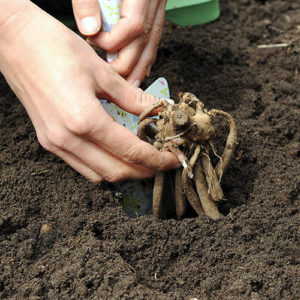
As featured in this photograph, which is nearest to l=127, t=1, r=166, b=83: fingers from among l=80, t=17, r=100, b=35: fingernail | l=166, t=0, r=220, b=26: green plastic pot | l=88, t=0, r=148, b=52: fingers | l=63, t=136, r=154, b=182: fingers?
l=88, t=0, r=148, b=52: fingers

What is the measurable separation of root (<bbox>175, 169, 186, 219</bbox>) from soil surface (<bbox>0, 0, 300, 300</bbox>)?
163 mm

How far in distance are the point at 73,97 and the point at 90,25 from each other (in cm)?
39

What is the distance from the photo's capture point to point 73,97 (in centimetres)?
133

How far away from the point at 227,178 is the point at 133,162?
445 millimetres

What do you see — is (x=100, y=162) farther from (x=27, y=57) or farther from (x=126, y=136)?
(x=27, y=57)

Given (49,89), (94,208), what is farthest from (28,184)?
(49,89)

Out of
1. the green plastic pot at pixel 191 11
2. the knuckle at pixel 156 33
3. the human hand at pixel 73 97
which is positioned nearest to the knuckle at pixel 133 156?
the human hand at pixel 73 97

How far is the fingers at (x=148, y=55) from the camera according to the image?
1.74 metres

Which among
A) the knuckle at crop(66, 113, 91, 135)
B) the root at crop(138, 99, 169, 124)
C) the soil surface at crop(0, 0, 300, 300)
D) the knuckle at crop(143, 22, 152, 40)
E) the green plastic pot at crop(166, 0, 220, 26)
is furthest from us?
the green plastic pot at crop(166, 0, 220, 26)

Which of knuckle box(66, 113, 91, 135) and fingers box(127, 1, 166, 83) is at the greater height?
knuckle box(66, 113, 91, 135)

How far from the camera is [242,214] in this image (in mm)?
1449

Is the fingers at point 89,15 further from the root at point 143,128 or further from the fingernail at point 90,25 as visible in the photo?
the root at point 143,128

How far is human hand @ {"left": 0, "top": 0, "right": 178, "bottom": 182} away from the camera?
4.41ft

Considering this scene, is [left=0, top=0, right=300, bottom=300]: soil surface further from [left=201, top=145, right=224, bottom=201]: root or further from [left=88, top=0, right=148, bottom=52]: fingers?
[left=88, top=0, right=148, bottom=52]: fingers
